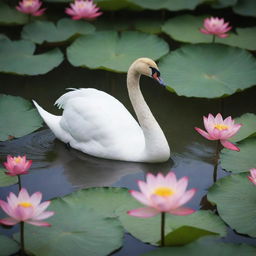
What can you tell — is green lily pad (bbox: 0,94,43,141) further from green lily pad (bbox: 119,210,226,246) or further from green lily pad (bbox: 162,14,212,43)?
green lily pad (bbox: 162,14,212,43)

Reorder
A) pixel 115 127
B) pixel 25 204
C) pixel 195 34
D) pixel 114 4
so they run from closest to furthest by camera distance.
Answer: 1. pixel 25 204
2. pixel 115 127
3. pixel 195 34
4. pixel 114 4

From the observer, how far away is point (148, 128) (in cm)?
352

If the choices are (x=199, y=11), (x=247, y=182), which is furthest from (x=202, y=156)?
(x=199, y=11)

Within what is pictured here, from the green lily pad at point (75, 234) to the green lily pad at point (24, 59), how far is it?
6.98 feet

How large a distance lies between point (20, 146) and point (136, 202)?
1263 millimetres

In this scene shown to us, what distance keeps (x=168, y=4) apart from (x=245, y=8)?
35.8 inches


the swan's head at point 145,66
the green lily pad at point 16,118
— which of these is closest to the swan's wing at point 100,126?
the green lily pad at point 16,118

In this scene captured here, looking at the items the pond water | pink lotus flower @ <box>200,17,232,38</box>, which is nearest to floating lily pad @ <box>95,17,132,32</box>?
the pond water

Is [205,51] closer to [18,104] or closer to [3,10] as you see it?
[18,104]

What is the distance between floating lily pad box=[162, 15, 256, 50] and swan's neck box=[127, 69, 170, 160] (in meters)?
1.82

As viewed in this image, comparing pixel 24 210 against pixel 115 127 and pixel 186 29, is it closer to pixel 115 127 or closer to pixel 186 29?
pixel 115 127

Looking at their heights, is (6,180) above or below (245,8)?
below

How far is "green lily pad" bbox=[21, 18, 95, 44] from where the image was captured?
5.30m

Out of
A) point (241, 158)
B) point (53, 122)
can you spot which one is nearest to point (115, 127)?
point (53, 122)
